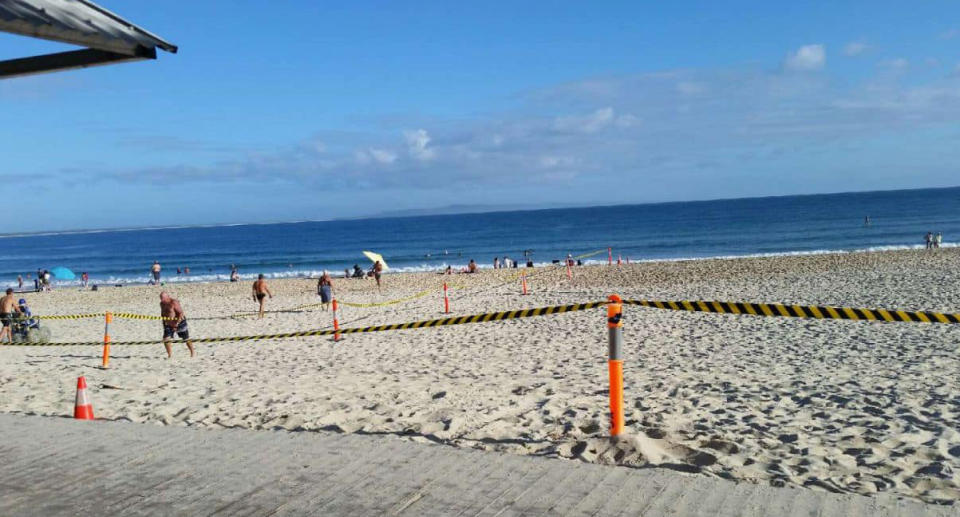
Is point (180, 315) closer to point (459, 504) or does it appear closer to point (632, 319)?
point (632, 319)

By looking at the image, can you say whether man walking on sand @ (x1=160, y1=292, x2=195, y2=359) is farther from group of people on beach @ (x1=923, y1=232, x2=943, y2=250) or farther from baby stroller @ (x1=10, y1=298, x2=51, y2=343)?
group of people on beach @ (x1=923, y1=232, x2=943, y2=250)

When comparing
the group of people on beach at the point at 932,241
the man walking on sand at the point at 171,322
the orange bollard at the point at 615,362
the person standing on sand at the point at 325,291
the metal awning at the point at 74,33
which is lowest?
the group of people on beach at the point at 932,241

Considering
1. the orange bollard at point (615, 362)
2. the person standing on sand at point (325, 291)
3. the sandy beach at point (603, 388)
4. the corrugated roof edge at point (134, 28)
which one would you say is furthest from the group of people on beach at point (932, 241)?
the corrugated roof edge at point (134, 28)

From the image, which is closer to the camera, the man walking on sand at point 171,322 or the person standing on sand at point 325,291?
the man walking on sand at point 171,322

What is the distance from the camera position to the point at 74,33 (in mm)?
2945

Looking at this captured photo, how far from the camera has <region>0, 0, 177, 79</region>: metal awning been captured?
279cm

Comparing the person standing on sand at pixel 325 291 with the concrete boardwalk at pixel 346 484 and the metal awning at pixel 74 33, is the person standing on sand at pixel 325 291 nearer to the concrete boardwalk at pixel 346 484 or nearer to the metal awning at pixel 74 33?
the concrete boardwalk at pixel 346 484

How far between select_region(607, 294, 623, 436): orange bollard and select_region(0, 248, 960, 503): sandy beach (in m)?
0.18

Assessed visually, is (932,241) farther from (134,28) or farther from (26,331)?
(134,28)

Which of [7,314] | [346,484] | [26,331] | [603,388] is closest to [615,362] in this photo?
[346,484]

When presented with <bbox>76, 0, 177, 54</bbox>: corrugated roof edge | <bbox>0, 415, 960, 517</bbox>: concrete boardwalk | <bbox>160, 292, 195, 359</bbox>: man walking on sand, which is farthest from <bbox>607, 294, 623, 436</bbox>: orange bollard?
<bbox>160, 292, 195, 359</bbox>: man walking on sand

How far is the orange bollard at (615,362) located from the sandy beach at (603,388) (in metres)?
0.18

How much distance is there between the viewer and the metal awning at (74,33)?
A: 2795mm

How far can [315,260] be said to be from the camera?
69938mm
